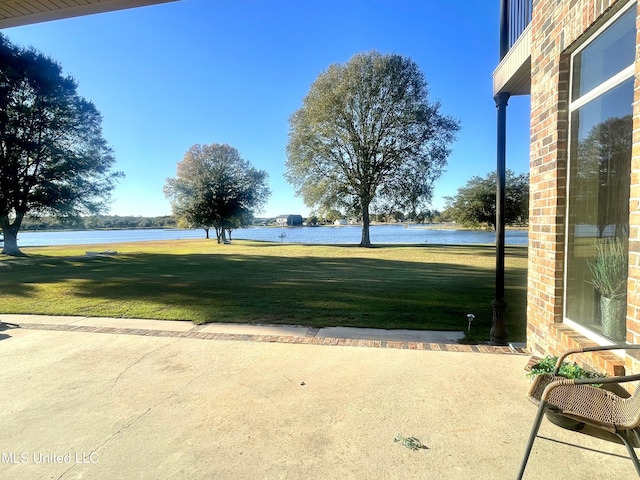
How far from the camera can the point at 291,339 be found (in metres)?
4.08

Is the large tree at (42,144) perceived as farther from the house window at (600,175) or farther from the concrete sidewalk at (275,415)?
the house window at (600,175)

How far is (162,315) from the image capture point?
18.4 ft

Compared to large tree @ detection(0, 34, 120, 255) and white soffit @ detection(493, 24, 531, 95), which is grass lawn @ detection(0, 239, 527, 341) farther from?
large tree @ detection(0, 34, 120, 255)

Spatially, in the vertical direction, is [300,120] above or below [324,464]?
above

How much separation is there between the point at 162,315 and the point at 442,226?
38965mm

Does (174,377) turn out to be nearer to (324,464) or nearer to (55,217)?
(324,464)

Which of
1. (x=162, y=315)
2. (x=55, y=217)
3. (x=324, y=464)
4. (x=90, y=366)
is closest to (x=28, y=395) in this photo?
(x=90, y=366)

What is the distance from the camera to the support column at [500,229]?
14.2ft

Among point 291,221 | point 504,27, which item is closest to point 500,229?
point 504,27

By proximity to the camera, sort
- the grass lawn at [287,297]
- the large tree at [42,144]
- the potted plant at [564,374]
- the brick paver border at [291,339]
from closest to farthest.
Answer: the potted plant at [564,374]
the brick paver border at [291,339]
the grass lawn at [287,297]
the large tree at [42,144]

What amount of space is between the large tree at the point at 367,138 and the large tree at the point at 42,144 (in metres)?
12.7

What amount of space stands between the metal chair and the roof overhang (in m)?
4.40

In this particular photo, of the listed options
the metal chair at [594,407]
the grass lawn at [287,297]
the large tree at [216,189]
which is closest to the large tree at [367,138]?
the large tree at [216,189]

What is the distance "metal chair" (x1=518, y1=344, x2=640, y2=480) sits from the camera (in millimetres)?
1533
